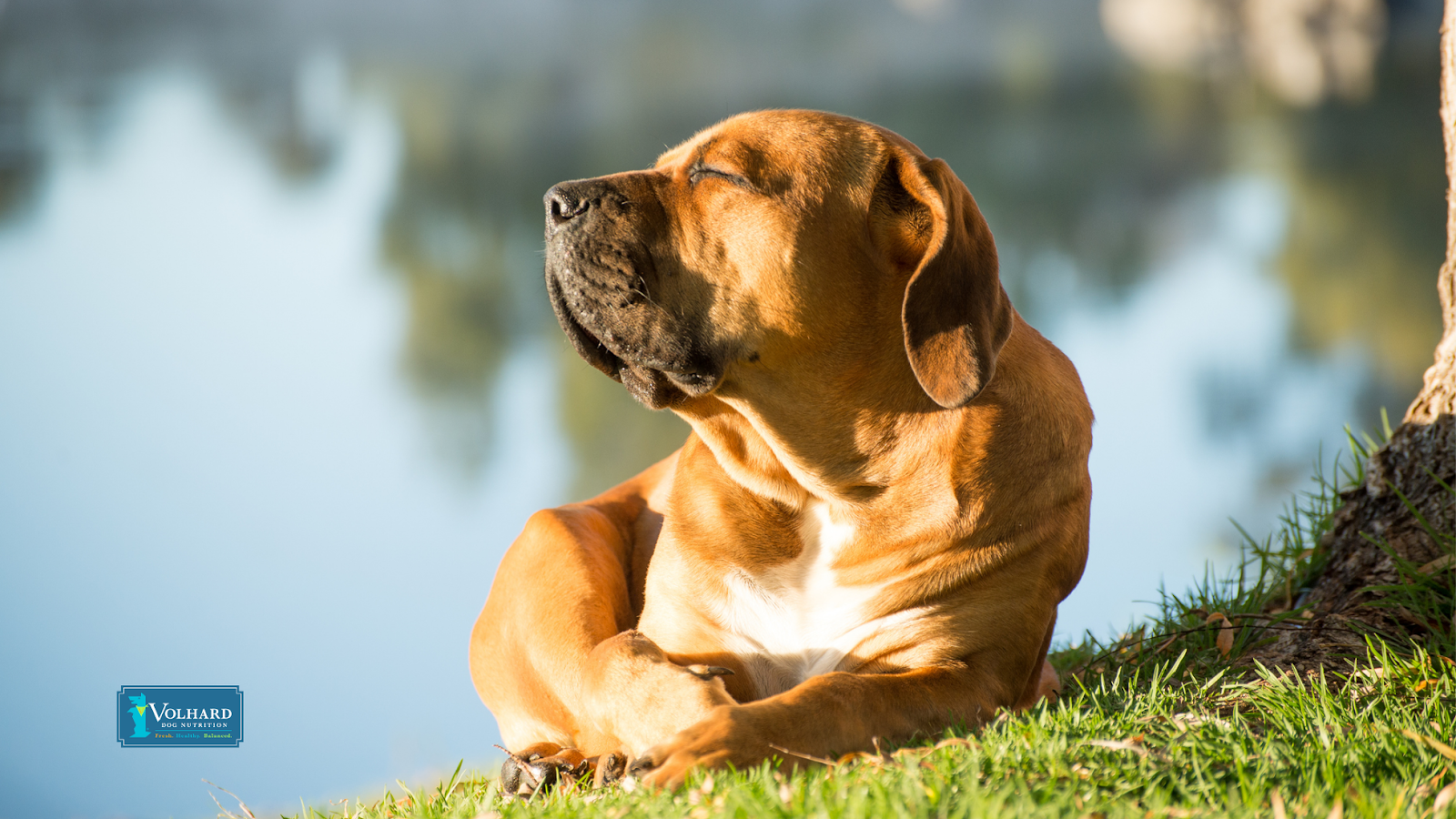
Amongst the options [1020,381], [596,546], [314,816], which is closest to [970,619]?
[1020,381]

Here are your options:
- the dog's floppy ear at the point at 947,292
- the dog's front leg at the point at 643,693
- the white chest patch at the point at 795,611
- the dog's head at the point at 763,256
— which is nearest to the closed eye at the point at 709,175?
the dog's head at the point at 763,256

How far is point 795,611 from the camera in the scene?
2834mm

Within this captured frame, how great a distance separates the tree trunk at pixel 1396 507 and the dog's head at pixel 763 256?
155 cm

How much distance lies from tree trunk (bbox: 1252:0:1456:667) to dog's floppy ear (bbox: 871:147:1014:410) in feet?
4.87

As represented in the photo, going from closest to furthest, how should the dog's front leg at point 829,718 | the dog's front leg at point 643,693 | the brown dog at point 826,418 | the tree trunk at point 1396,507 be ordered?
1. the dog's front leg at point 829,718
2. the dog's front leg at point 643,693
3. the brown dog at point 826,418
4. the tree trunk at point 1396,507

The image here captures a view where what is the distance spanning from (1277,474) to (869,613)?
13.0 m

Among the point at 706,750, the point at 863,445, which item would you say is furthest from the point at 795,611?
Answer: the point at 706,750

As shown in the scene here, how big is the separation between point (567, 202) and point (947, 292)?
96 cm

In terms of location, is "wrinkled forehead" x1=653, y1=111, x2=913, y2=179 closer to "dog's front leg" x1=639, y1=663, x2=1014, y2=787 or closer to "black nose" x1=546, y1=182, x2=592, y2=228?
"black nose" x1=546, y1=182, x2=592, y2=228

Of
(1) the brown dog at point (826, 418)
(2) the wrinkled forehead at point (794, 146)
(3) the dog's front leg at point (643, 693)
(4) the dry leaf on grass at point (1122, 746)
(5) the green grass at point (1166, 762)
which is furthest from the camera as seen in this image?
(2) the wrinkled forehead at point (794, 146)

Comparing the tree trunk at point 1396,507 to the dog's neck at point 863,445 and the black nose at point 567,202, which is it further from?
the black nose at point 567,202

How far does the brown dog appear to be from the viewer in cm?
259

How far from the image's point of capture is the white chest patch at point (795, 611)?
279 centimetres

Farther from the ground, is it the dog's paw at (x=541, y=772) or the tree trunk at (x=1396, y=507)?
the tree trunk at (x=1396, y=507)
